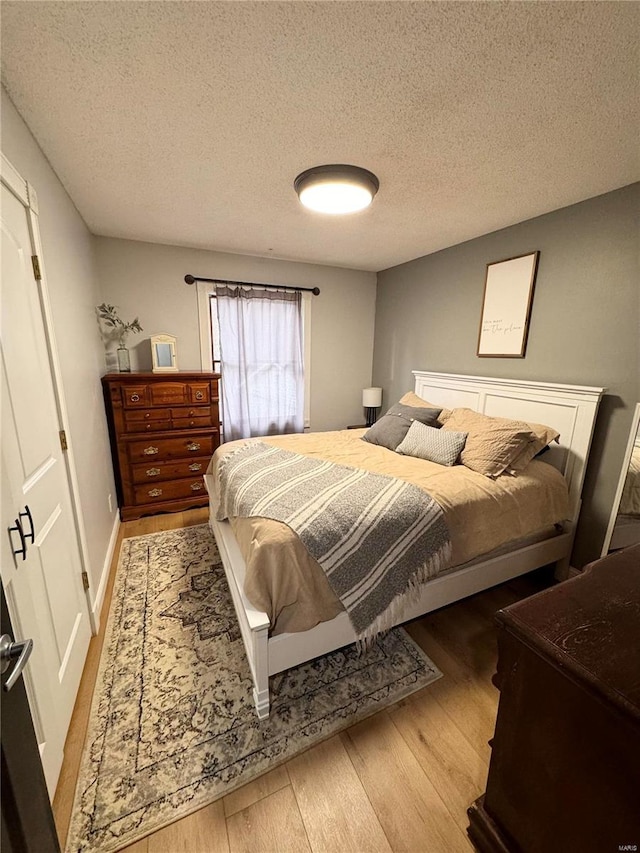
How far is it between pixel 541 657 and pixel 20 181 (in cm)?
232

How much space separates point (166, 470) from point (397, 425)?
2.16 meters

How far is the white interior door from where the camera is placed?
109 centimetres

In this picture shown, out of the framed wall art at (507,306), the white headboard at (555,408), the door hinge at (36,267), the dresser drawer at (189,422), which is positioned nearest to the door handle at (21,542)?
the door hinge at (36,267)

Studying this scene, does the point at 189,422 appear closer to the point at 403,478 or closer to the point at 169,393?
the point at 169,393

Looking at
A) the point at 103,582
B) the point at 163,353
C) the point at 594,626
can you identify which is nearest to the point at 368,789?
the point at 594,626

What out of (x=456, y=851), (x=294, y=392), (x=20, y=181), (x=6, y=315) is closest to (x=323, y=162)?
(x=20, y=181)

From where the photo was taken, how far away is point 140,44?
112cm

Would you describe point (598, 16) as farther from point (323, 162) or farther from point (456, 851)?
point (456, 851)

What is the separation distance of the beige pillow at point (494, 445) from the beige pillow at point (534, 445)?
0.02 m

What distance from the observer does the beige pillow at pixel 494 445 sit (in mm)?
2189

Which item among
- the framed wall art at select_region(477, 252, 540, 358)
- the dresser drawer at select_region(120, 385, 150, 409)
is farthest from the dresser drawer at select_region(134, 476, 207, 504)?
the framed wall art at select_region(477, 252, 540, 358)

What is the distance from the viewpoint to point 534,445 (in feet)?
7.40

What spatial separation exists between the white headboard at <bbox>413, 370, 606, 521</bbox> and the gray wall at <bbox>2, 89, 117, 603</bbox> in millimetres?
2889

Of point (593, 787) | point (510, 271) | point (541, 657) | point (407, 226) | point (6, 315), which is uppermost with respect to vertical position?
point (407, 226)
